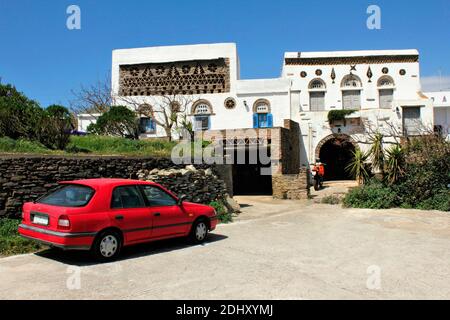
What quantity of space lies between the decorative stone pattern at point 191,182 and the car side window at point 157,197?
155 inches

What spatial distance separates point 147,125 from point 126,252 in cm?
2010

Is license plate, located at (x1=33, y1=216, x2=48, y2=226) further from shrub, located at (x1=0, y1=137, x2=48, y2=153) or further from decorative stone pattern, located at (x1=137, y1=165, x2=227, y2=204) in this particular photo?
decorative stone pattern, located at (x1=137, y1=165, x2=227, y2=204)

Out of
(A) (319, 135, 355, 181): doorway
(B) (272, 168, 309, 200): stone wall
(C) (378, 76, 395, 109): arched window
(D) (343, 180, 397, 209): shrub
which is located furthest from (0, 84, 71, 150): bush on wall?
(C) (378, 76, 395, 109): arched window

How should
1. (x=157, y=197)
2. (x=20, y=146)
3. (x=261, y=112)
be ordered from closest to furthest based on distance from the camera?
1. (x=157, y=197)
2. (x=20, y=146)
3. (x=261, y=112)

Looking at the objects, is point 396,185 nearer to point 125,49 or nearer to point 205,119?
point 205,119

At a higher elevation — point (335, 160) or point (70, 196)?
point (335, 160)

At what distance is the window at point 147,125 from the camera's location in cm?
2645

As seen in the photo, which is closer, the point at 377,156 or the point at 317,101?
the point at 377,156

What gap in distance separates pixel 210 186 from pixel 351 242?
575 cm

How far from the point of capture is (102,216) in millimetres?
6441

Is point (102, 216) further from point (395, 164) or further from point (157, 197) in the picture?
point (395, 164)

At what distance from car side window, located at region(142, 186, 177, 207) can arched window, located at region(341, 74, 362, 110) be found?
830 inches

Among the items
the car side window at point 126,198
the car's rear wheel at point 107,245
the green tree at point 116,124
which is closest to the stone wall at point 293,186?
the green tree at point 116,124

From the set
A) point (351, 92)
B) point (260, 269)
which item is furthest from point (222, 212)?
point (351, 92)
